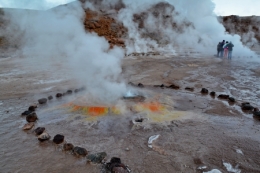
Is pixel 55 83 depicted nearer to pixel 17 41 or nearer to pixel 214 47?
pixel 17 41

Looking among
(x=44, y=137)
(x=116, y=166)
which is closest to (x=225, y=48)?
(x=44, y=137)

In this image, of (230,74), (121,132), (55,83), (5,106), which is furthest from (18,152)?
(230,74)

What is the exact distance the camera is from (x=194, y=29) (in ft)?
87.7

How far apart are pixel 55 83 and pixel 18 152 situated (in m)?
6.10

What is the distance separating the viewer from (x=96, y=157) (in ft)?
12.8

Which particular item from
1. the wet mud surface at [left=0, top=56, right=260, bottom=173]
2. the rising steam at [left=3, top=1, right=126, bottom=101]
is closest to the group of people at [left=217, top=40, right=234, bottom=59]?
the wet mud surface at [left=0, top=56, right=260, bottom=173]

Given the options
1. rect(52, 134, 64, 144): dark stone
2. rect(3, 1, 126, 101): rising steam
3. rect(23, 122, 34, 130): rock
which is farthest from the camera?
rect(3, 1, 126, 101): rising steam

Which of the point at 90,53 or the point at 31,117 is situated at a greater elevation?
the point at 90,53

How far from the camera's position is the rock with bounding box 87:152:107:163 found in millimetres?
3852

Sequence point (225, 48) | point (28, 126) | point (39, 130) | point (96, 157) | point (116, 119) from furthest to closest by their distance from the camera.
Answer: point (225, 48) < point (116, 119) < point (28, 126) < point (39, 130) < point (96, 157)

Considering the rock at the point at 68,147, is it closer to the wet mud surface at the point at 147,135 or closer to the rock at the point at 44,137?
the wet mud surface at the point at 147,135

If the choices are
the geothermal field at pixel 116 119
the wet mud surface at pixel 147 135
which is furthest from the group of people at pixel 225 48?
the wet mud surface at pixel 147 135

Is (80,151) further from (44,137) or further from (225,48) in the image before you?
(225,48)

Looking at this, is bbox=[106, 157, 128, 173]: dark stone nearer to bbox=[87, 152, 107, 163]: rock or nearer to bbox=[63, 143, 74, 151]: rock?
bbox=[87, 152, 107, 163]: rock
